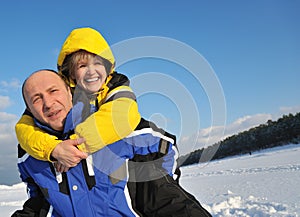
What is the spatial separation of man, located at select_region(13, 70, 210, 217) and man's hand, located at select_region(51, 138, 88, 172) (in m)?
0.07

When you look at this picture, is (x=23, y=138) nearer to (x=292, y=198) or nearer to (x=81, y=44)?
(x=81, y=44)

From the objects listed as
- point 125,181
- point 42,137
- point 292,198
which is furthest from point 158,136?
point 292,198

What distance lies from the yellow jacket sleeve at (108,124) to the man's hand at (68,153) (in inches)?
1.4

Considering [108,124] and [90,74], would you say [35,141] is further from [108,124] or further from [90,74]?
[90,74]

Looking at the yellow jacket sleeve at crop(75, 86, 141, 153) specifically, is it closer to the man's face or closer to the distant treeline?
the man's face

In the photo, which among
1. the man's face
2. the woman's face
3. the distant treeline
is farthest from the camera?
the distant treeline

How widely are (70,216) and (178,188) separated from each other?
625 millimetres

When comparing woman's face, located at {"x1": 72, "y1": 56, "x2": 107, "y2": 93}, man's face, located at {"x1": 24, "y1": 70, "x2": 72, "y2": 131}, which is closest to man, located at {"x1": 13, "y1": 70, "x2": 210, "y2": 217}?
man's face, located at {"x1": 24, "y1": 70, "x2": 72, "y2": 131}

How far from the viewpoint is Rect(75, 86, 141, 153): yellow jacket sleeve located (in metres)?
1.96

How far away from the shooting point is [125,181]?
2021 mm

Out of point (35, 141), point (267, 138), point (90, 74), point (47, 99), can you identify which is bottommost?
point (267, 138)

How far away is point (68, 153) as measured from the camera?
1.89 m

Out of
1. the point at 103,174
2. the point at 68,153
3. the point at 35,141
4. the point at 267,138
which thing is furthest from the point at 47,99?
the point at 267,138

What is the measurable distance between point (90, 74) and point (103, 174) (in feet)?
2.29
